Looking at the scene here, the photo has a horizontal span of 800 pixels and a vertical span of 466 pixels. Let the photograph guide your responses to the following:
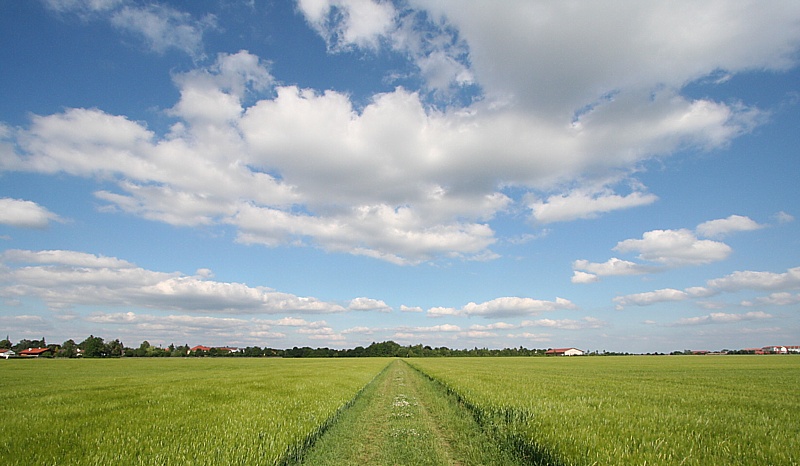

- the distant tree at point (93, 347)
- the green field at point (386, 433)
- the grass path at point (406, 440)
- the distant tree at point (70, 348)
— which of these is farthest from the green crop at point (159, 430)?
the distant tree at point (70, 348)

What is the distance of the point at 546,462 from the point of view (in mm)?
7609

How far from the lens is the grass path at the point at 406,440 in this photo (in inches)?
328

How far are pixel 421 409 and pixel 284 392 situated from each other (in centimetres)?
663

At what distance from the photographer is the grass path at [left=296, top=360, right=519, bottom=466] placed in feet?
27.3

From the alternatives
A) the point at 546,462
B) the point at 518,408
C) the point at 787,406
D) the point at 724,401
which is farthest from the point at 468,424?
the point at 787,406

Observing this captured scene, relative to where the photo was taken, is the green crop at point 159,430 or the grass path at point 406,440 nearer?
the green crop at point 159,430

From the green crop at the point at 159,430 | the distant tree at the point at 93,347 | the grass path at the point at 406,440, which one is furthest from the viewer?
the distant tree at the point at 93,347

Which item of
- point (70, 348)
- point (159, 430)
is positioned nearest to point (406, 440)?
point (159, 430)

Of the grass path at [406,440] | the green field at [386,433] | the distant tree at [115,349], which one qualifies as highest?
the green field at [386,433]

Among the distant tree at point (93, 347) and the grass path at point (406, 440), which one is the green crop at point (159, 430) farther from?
the distant tree at point (93, 347)

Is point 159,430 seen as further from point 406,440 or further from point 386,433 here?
point 406,440

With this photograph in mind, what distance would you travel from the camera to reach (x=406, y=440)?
32.1ft

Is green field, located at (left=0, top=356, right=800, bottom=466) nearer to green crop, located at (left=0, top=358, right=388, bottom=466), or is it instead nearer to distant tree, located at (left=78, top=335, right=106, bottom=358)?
green crop, located at (left=0, top=358, right=388, bottom=466)

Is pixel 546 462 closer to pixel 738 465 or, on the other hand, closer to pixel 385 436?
pixel 738 465
